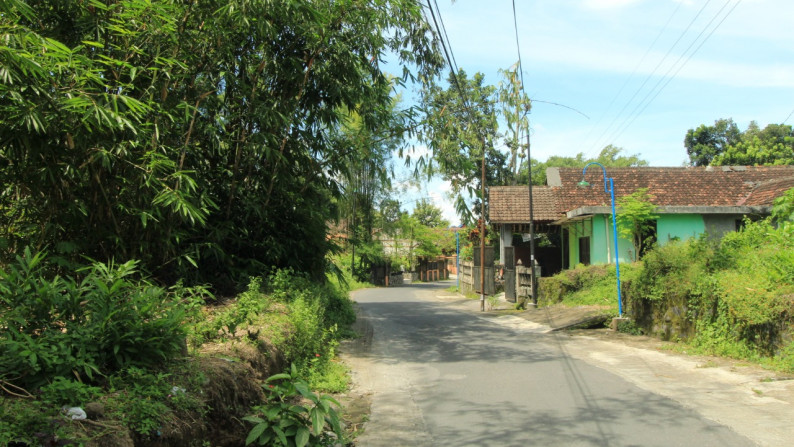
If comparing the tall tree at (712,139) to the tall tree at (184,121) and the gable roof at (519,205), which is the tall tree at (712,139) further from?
the tall tree at (184,121)

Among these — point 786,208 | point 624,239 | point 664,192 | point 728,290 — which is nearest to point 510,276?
point 624,239

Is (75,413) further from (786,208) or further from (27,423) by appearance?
(786,208)

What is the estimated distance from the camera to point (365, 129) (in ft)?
38.2

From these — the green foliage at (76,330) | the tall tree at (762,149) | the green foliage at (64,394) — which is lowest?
the green foliage at (64,394)

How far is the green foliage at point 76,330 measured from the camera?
12.6ft

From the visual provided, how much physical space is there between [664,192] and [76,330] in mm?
19889

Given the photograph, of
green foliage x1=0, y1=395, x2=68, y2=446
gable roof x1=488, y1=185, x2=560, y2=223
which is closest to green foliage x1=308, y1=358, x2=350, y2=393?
green foliage x1=0, y1=395, x2=68, y2=446

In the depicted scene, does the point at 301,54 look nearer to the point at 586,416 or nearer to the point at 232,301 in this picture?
the point at 232,301

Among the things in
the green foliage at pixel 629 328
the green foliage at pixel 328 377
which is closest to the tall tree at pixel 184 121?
the green foliage at pixel 328 377

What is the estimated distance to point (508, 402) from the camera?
23.9 ft

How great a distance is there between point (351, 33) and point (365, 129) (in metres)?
2.09

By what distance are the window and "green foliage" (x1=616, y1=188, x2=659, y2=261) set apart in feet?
8.48

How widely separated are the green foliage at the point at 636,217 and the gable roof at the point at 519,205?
4283 millimetres

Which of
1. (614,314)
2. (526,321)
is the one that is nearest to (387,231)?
(526,321)
